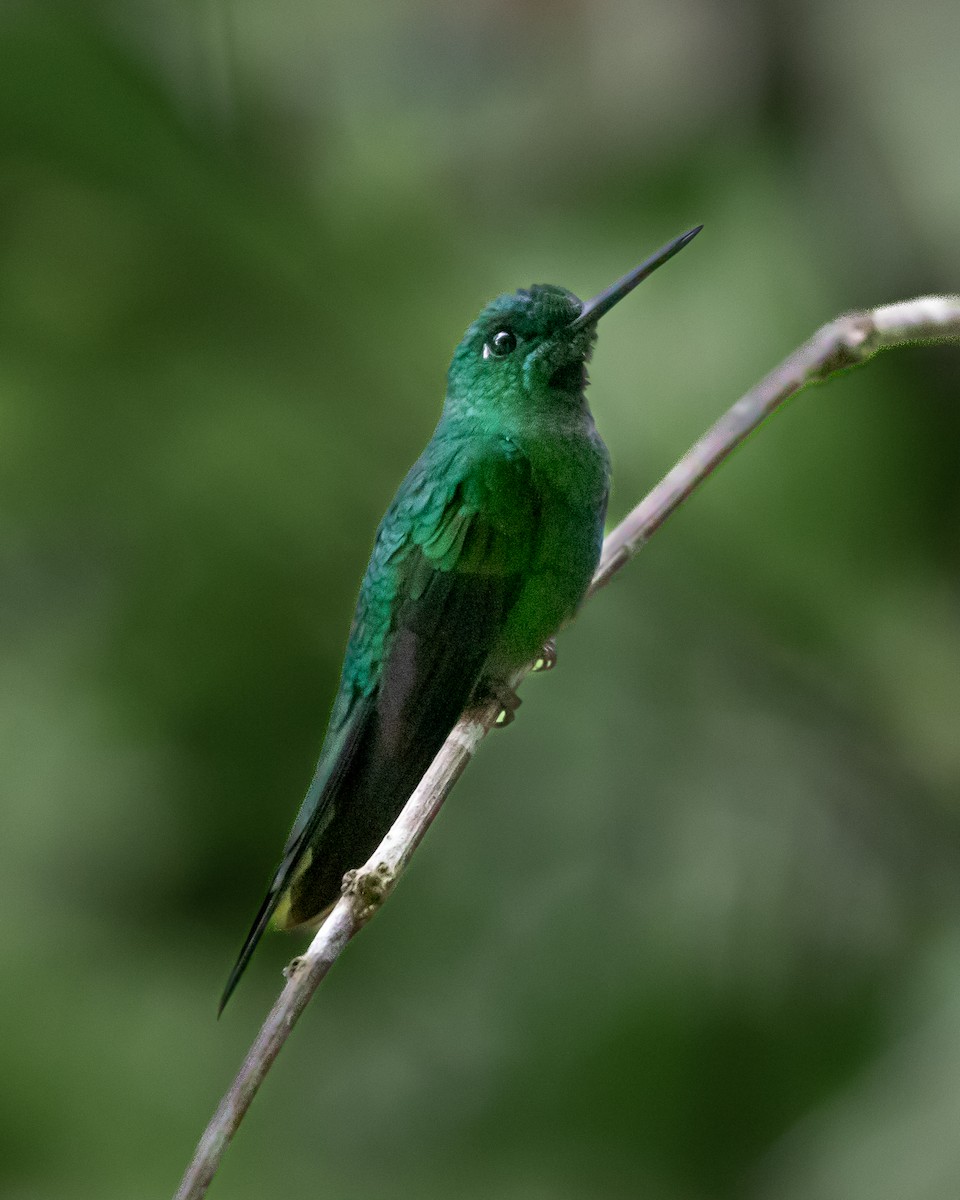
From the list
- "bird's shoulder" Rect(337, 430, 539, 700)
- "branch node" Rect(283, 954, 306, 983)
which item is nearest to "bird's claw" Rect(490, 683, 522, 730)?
"bird's shoulder" Rect(337, 430, 539, 700)

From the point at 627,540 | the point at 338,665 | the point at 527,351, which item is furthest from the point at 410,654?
the point at 338,665

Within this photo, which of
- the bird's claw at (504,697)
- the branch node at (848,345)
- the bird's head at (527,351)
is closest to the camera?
the branch node at (848,345)

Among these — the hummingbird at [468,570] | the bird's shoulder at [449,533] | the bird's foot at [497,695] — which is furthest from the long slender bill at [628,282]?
the bird's foot at [497,695]

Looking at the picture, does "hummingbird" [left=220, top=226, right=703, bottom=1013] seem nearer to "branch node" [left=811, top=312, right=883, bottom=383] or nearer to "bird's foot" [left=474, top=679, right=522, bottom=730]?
"bird's foot" [left=474, top=679, right=522, bottom=730]

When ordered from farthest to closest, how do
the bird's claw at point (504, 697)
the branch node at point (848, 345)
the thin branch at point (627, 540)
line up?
the bird's claw at point (504, 697), the branch node at point (848, 345), the thin branch at point (627, 540)

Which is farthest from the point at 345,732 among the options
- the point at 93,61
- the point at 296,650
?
the point at 93,61

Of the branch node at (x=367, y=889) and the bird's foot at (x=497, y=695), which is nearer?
the branch node at (x=367, y=889)

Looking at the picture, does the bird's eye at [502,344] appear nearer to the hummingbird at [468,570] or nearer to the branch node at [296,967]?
the hummingbird at [468,570]

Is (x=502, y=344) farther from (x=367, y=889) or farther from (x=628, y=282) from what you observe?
(x=367, y=889)
